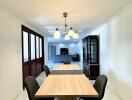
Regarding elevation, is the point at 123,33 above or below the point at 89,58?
above

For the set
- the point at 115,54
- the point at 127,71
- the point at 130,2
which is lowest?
the point at 127,71

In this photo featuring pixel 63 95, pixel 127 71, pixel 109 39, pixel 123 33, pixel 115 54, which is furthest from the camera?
pixel 109 39

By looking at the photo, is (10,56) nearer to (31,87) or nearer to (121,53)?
(31,87)

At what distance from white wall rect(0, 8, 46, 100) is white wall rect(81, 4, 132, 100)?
2.79m

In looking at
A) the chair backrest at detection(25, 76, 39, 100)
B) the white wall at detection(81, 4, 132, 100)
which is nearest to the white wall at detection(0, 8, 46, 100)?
the chair backrest at detection(25, 76, 39, 100)

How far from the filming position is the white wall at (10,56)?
3867mm

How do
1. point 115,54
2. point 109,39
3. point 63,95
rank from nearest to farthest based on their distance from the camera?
point 63,95
point 115,54
point 109,39

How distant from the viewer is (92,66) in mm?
7566

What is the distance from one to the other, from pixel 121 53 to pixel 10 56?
285 centimetres

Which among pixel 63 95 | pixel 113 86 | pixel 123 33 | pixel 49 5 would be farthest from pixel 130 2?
pixel 113 86

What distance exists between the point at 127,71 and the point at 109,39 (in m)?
2.02

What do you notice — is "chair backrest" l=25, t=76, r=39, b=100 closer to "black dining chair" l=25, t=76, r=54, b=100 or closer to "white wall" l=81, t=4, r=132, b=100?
"black dining chair" l=25, t=76, r=54, b=100

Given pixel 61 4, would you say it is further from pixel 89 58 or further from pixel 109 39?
pixel 89 58

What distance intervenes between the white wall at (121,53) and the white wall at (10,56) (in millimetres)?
2790
